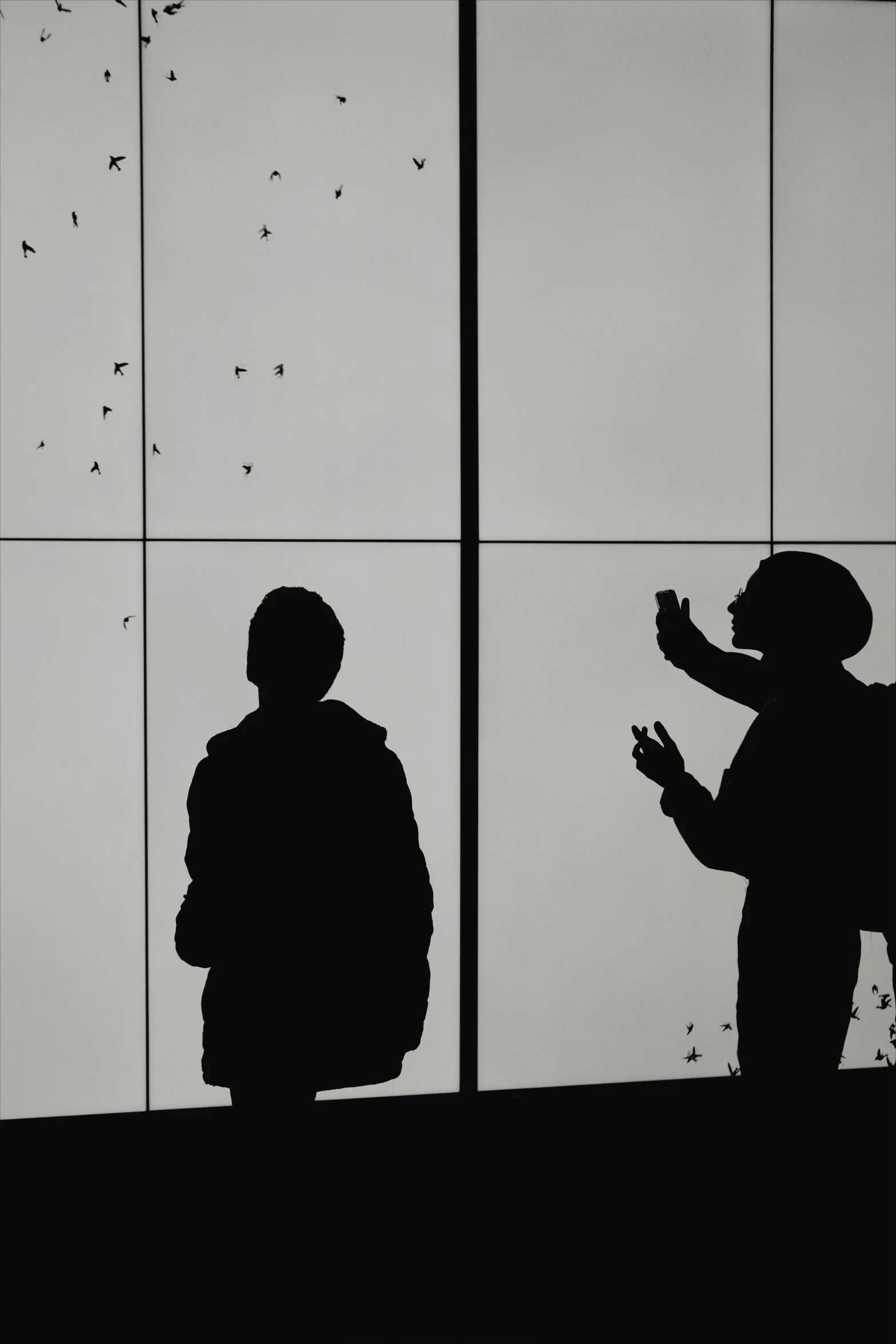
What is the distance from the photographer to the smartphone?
80.6 inches

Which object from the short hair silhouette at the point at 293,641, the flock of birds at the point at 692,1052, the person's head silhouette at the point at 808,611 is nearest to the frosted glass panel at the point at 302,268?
the short hair silhouette at the point at 293,641

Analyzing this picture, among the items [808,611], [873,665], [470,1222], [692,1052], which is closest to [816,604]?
[808,611]

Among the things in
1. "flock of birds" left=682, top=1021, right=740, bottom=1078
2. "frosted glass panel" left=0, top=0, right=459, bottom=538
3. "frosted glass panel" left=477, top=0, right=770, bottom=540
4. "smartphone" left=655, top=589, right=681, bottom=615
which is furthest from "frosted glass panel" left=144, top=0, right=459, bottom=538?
"flock of birds" left=682, top=1021, right=740, bottom=1078

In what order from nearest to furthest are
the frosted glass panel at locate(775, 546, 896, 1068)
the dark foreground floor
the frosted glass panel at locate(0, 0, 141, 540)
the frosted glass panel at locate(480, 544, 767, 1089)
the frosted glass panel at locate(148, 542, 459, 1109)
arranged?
1. the dark foreground floor
2. the frosted glass panel at locate(0, 0, 141, 540)
3. the frosted glass panel at locate(148, 542, 459, 1109)
4. the frosted glass panel at locate(480, 544, 767, 1089)
5. the frosted glass panel at locate(775, 546, 896, 1068)

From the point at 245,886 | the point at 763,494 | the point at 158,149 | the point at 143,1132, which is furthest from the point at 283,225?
the point at 143,1132

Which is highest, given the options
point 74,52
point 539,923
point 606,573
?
point 74,52

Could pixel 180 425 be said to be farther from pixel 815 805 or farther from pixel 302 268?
pixel 815 805

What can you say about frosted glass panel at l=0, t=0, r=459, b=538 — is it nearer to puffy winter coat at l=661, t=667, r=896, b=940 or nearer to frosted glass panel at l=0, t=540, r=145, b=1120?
frosted glass panel at l=0, t=540, r=145, b=1120

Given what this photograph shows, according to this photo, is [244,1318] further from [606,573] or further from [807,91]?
[807,91]

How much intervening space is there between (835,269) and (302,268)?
1.47 m

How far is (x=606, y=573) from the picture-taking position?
2.88 m

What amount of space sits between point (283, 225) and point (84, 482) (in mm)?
831

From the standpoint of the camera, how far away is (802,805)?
165 cm

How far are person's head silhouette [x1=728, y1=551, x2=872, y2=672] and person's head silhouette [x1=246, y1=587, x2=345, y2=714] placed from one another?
2.28 feet
